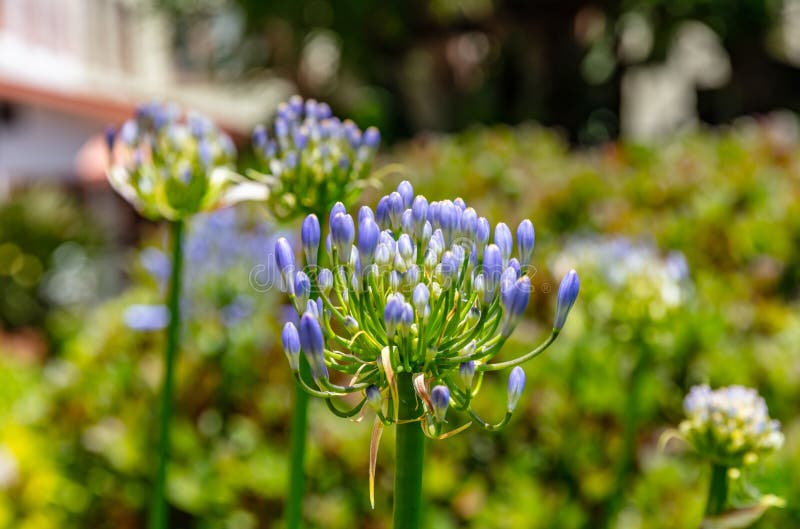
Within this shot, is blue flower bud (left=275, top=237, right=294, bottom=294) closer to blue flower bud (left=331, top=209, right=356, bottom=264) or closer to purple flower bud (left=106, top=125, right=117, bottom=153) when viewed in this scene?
blue flower bud (left=331, top=209, right=356, bottom=264)

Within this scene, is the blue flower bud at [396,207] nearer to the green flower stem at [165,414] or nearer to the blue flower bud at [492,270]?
the blue flower bud at [492,270]

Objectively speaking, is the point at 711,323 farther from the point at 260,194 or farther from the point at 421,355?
the point at 421,355

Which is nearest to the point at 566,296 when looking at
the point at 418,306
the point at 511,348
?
the point at 418,306

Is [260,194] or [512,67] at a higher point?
[512,67]

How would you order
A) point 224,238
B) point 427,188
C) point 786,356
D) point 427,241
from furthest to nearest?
point 427,188, point 224,238, point 786,356, point 427,241

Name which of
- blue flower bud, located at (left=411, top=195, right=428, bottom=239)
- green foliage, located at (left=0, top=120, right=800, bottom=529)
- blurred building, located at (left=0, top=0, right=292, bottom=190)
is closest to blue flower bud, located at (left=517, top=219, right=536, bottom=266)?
blue flower bud, located at (left=411, top=195, right=428, bottom=239)

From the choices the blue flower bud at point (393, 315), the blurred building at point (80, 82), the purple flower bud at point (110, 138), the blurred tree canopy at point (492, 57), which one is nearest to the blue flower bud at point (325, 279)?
the blue flower bud at point (393, 315)

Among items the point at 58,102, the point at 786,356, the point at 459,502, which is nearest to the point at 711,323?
the point at 786,356
